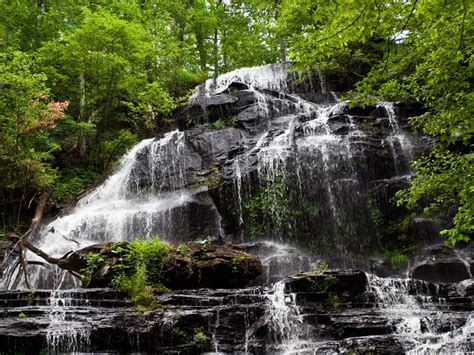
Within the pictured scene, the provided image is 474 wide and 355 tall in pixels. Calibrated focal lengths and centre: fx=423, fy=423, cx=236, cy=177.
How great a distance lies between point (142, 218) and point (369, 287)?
8035 mm

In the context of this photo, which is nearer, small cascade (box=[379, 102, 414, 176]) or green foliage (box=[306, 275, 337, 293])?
green foliage (box=[306, 275, 337, 293])

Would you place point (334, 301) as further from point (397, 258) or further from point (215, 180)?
point (215, 180)

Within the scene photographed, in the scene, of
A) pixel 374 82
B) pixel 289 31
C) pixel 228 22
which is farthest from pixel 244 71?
pixel 374 82

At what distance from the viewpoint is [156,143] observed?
1805 cm

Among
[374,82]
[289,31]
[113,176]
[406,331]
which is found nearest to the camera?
[374,82]

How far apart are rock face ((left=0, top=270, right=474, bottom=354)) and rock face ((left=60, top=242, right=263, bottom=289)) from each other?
847 mm

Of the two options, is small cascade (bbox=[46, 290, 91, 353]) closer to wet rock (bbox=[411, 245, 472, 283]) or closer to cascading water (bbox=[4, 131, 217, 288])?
cascading water (bbox=[4, 131, 217, 288])

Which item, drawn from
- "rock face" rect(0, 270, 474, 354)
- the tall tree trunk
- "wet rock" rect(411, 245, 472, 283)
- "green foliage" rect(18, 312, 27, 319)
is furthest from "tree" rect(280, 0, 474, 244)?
the tall tree trunk

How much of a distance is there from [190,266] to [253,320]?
2269 millimetres

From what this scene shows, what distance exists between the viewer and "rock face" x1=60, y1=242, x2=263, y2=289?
9.38m

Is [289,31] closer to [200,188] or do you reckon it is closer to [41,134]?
[200,188]

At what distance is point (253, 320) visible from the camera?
25.9ft

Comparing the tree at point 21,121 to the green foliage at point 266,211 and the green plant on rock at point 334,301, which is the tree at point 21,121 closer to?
the green foliage at point 266,211

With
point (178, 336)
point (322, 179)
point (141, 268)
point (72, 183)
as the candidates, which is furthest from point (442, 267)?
point (72, 183)
